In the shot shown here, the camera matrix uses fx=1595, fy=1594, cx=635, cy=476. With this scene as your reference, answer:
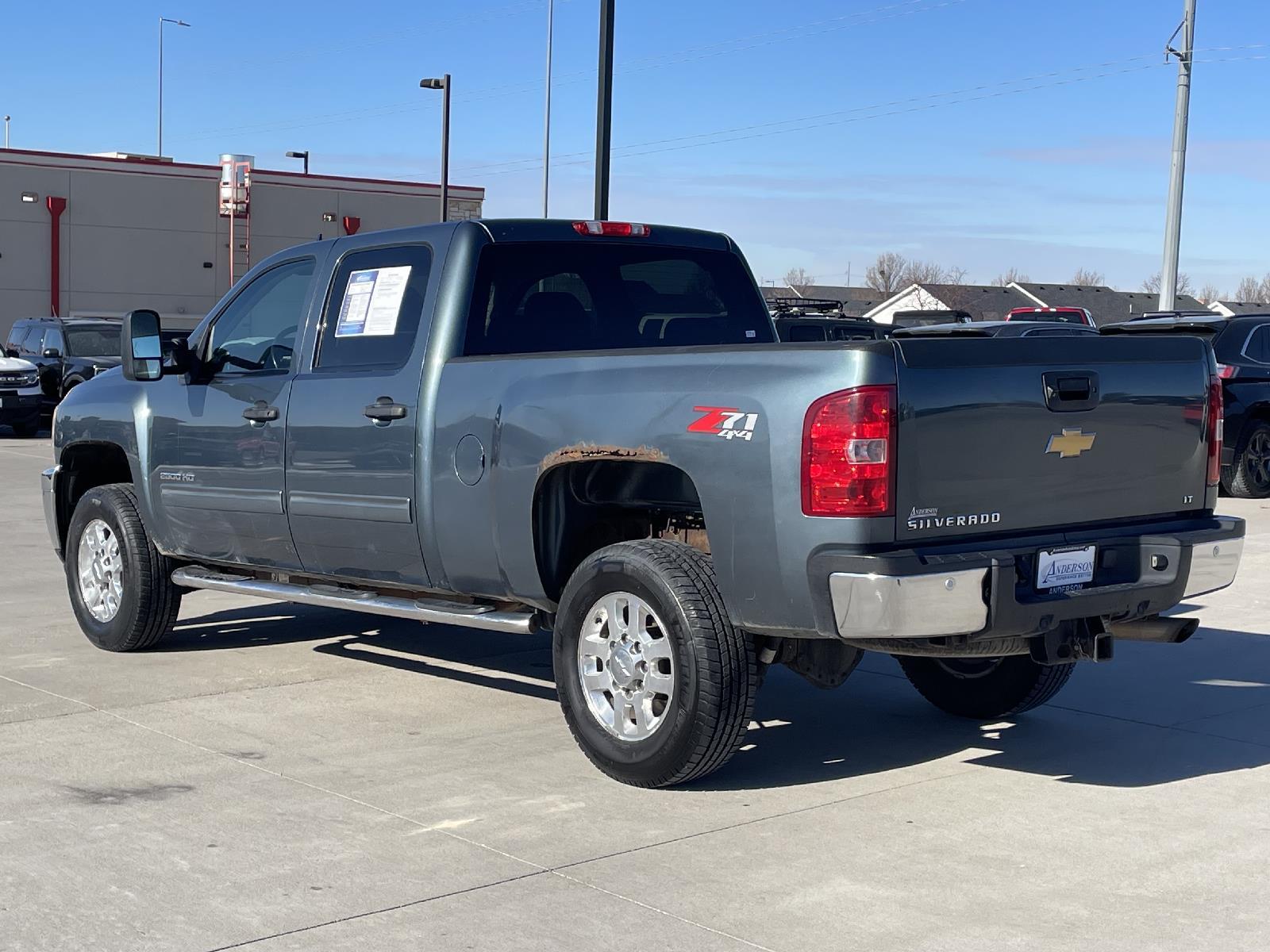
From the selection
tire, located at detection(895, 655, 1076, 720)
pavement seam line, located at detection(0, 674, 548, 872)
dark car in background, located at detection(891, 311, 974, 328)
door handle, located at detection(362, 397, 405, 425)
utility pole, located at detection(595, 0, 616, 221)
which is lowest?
pavement seam line, located at detection(0, 674, 548, 872)

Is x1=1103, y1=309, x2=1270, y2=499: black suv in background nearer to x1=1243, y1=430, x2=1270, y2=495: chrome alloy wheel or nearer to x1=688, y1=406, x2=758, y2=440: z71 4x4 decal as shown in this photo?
x1=1243, y1=430, x2=1270, y2=495: chrome alloy wheel

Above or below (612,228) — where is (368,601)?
below

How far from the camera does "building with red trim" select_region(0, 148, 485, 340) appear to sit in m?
41.0

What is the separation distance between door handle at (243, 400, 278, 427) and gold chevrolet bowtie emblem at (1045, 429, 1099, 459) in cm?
348

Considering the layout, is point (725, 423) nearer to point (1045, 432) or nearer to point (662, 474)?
point (662, 474)

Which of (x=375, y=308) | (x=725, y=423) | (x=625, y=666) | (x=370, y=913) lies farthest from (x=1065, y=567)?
(x=375, y=308)

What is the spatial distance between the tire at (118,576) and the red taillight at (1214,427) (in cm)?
498

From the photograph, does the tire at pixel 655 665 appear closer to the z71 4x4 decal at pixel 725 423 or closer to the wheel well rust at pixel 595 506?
the wheel well rust at pixel 595 506

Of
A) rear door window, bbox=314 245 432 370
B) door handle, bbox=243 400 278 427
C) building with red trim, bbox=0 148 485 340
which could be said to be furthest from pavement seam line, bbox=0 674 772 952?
building with red trim, bbox=0 148 485 340

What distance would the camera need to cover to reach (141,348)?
7719 millimetres

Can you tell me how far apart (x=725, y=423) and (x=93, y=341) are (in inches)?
900

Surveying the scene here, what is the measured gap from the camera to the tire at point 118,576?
8000 mm

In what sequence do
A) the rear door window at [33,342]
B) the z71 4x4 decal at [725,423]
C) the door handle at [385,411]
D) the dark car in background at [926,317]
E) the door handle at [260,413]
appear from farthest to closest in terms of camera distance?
the dark car in background at [926,317]
the rear door window at [33,342]
the door handle at [260,413]
the door handle at [385,411]
the z71 4x4 decal at [725,423]

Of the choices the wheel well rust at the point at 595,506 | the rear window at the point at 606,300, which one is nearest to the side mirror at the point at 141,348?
the rear window at the point at 606,300
